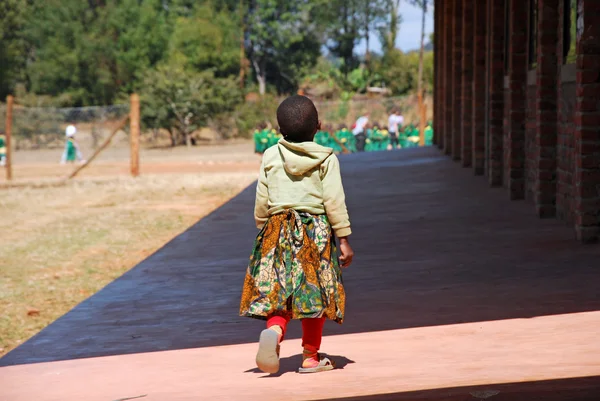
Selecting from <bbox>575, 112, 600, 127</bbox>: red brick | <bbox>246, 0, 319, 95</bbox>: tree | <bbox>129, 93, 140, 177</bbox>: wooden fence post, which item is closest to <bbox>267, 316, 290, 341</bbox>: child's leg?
<bbox>575, 112, 600, 127</bbox>: red brick

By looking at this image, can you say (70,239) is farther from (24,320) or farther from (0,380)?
(0,380)

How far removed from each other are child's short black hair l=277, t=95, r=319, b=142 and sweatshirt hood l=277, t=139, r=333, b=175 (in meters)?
0.05

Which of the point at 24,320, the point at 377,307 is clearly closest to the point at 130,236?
the point at 24,320

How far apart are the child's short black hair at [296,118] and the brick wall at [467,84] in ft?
38.1

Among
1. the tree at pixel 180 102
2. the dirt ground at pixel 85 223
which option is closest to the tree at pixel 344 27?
the tree at pixel 180 102

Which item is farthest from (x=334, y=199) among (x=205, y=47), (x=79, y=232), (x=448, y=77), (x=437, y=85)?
(x=205, y=47)

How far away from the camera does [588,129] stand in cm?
824

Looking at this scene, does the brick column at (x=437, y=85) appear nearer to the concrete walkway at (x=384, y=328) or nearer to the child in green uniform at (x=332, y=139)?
the child in green uniform at (x=332, y=139)

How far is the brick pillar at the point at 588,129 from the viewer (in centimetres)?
812

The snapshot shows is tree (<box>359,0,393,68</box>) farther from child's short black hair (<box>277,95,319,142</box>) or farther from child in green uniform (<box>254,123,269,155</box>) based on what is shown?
child's short black hair (<box>277,95,319,142</box>)

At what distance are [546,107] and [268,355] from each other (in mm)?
6103

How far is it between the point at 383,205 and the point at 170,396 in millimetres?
7991

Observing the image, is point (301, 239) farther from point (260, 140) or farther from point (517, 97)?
point (260, 140)

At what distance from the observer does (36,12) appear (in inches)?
2475
